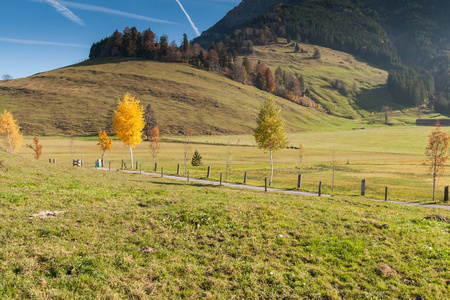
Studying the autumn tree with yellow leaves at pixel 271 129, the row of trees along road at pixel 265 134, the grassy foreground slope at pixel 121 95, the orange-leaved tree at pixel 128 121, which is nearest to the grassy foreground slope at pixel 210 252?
the row of trees along road at pixel 265 134

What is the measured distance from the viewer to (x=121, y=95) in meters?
162

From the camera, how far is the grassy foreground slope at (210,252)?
832 cm

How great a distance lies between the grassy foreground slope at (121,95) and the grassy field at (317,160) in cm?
2157

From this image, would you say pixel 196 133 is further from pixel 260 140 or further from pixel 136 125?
pixel 260 140

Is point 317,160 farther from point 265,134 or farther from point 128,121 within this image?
point 128,121

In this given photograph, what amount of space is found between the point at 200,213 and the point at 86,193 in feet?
25.9

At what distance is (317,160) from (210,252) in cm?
7399

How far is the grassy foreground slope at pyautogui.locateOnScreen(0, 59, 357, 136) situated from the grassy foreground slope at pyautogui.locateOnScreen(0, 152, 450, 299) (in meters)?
121

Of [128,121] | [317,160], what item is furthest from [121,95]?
[317,160]

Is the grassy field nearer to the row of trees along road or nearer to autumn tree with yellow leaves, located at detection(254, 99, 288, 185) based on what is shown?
the row of trees along road

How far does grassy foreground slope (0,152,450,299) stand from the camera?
8320 mm

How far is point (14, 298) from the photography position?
702cm

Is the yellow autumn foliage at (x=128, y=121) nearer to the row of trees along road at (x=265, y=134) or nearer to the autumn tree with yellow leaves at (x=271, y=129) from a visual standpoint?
the row of trees along road at (x=265, y=134)

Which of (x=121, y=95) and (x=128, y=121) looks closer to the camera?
(x=128, y=121)
